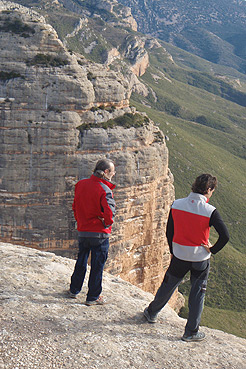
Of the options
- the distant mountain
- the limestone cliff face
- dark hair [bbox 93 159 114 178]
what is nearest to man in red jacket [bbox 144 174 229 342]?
dark hair [bbox 93 159 114 178]

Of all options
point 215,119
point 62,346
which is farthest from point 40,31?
point 215,119

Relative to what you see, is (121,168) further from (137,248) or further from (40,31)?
(40,31)

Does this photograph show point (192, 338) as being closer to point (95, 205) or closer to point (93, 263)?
point (93, 263)

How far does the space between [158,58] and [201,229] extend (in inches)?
6542

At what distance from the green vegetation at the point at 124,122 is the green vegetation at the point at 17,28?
18.8ft

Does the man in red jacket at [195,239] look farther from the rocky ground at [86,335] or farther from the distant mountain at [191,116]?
the distant mountain at [191,116]

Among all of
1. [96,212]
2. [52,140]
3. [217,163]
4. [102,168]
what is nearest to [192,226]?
[96,212]

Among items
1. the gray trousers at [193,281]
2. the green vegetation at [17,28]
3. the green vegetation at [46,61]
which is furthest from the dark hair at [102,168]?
the green vegetation at [17,28]

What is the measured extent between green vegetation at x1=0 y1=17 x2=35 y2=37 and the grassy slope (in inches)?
890

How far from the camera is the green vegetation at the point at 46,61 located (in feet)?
67.7

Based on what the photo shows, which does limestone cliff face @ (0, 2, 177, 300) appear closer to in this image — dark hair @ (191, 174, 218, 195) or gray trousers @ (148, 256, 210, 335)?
gray trousers @ (148, 256, 210, 335)

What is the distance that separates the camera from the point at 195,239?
27.3 feet

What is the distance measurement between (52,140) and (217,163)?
5613 centimetres

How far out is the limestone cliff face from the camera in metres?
20.0
